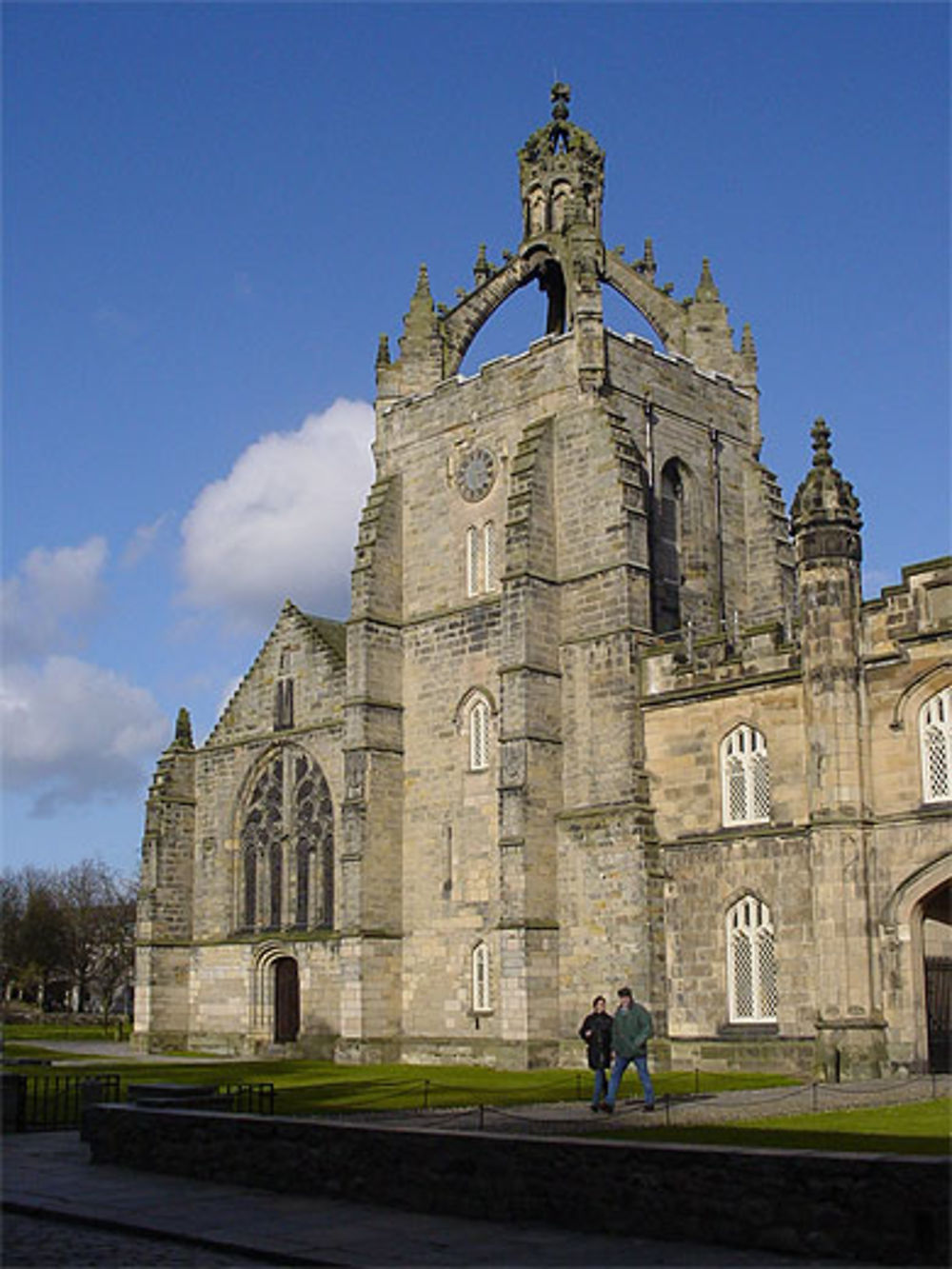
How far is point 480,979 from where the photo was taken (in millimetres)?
36219

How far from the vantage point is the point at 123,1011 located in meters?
90.8

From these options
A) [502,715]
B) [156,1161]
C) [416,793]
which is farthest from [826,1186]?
[416,793]

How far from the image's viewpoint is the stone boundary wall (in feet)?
39.4

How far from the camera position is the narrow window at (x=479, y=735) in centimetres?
3716

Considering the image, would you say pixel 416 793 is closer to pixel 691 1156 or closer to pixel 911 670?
pixel 911 670

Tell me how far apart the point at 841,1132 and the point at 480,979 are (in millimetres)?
18754

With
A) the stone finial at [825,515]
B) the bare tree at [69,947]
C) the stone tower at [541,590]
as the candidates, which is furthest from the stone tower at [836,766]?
the bare tree at [69,947]

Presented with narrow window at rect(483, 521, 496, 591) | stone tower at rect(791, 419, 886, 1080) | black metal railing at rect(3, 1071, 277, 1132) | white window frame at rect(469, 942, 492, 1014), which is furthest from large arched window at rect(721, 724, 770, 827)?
black metal railing at rect(3, 1071, 277, 1132)

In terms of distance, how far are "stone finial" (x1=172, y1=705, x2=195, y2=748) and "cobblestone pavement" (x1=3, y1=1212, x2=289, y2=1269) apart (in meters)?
32.4

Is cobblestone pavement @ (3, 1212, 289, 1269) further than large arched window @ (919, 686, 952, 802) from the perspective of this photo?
No

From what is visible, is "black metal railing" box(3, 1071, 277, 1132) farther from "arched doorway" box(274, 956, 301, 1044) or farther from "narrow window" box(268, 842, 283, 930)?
"narrow window" box(268, 842, 283, 930)

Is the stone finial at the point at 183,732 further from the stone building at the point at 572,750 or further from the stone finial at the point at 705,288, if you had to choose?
the stone finial at the point at 705,288

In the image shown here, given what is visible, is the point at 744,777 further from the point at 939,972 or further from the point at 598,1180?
the point at 598,1180

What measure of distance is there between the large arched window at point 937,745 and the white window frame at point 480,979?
491 inches
